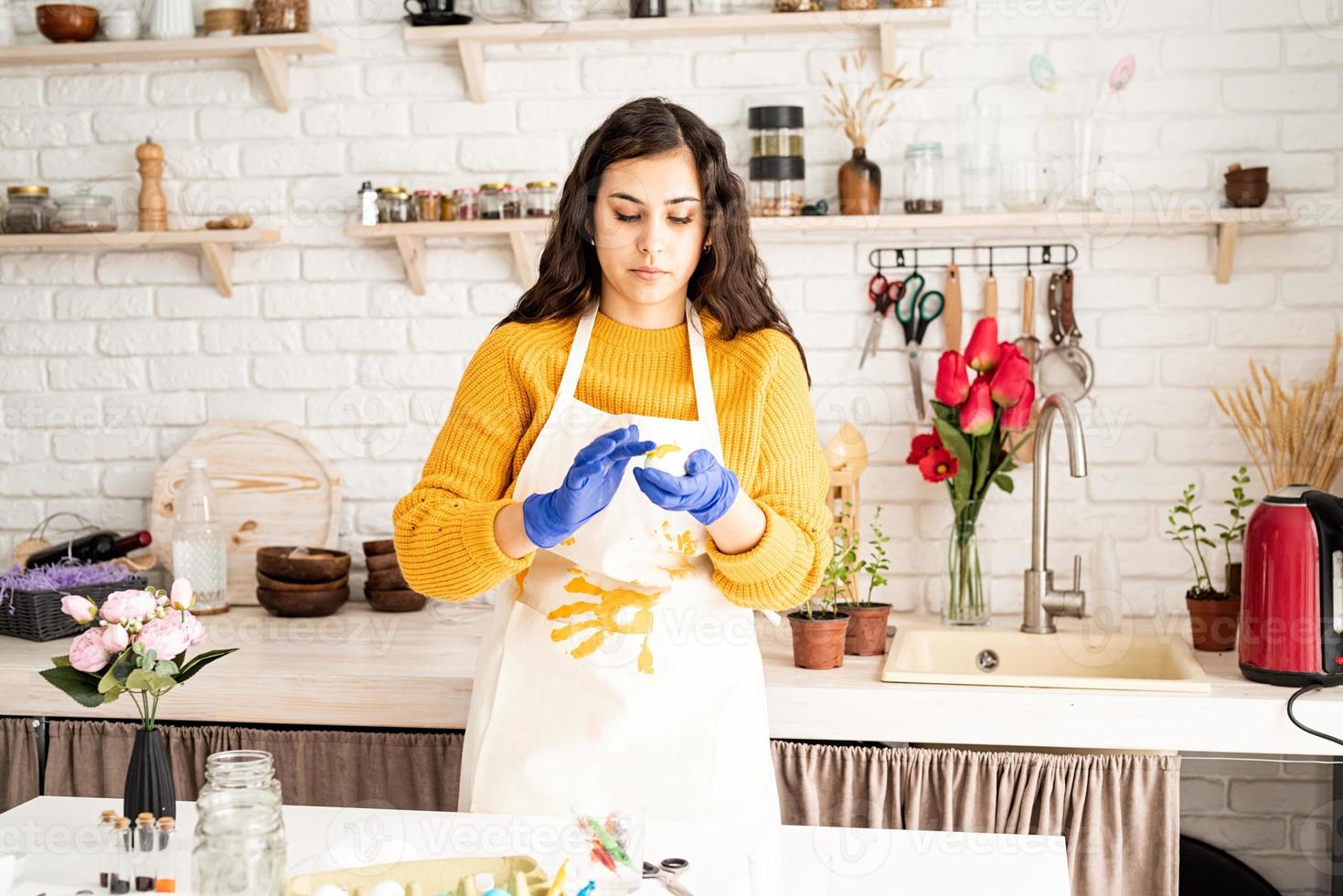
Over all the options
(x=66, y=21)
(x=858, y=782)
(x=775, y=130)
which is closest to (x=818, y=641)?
(x=858, y=782)

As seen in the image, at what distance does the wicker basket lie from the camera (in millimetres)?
2484

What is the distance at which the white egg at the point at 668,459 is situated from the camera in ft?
5.57

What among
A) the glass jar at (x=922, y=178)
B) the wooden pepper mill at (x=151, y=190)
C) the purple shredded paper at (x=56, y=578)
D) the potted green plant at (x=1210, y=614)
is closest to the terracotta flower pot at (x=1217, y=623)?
the potted green plant at (x=1210, y=614)

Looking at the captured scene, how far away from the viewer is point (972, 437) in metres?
2.53

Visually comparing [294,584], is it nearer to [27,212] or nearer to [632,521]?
[27,212]

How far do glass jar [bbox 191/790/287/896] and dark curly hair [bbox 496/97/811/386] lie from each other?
815 millimetres

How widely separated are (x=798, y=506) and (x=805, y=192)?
112 cm

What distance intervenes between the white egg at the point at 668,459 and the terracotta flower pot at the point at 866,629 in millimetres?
747

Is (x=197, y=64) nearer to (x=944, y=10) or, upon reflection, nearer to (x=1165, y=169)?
(x=944, y=10)

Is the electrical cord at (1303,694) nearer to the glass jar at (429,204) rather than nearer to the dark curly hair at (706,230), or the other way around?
the dark curly hair at (706,230)

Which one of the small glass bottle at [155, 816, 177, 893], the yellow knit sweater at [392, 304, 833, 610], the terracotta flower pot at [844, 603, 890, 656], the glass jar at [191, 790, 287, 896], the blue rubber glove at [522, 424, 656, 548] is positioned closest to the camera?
the glass jar at [191, 790, 287, 896]

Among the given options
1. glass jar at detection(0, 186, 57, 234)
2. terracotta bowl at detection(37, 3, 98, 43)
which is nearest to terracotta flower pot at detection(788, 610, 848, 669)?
glass jar at detection(0, 186, 57, 234)

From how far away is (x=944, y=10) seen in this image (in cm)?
251

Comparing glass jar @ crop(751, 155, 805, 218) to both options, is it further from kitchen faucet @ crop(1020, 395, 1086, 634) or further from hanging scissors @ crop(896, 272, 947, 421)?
kitchen faucet @ crop(1020, 395, 1086, 634)
